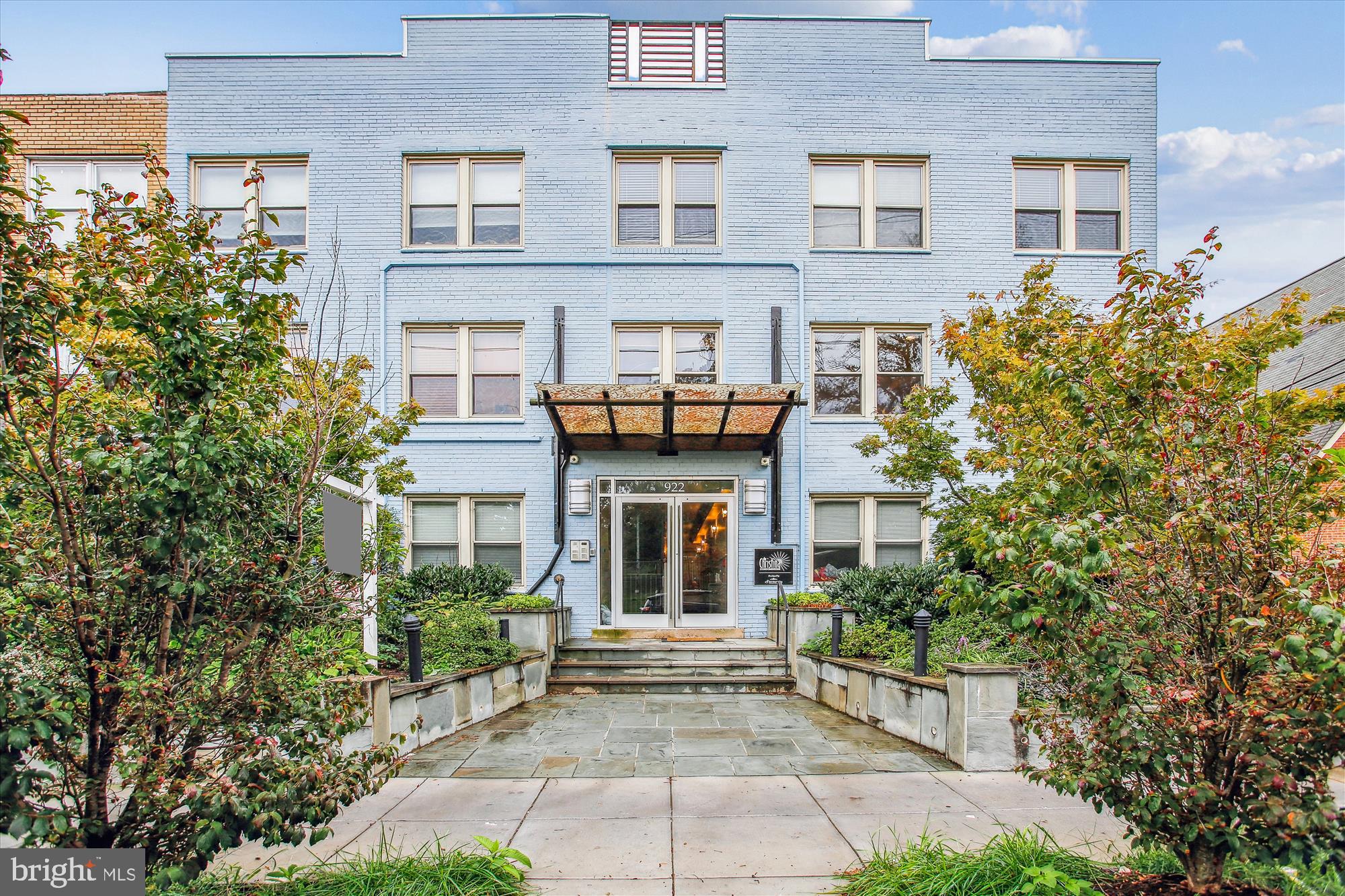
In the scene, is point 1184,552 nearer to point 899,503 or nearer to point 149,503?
point 149,503

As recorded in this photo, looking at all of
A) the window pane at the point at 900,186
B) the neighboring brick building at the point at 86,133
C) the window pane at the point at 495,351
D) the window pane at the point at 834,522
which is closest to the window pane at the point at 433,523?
the window pane at the point at 495,351

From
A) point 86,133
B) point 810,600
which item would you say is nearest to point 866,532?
point 810,600

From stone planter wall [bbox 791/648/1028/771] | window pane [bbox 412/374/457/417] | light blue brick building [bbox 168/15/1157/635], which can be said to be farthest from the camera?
window pane [bbox 412/374/457/417]

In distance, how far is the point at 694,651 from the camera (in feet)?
34.7

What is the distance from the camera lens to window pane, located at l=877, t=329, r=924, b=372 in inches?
491

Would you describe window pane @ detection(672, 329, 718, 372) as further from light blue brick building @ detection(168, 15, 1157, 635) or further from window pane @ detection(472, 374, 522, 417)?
window pane @ detection(472, 374, 522, 417)

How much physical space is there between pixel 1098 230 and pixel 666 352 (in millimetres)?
7932

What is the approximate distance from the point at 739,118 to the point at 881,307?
412cm

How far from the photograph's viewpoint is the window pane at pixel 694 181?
1259 cm

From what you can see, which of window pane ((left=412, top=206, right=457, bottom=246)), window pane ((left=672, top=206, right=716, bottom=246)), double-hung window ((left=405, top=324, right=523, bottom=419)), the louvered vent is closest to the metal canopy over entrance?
double-hung window ((left=405, top=324, right=523, bottom=419))

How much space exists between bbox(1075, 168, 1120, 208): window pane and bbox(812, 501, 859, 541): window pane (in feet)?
22.1

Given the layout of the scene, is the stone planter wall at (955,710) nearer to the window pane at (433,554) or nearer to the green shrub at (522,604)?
the green shrub at (522,604)

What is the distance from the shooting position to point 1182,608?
353cm

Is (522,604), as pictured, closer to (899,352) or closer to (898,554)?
(898,554)
